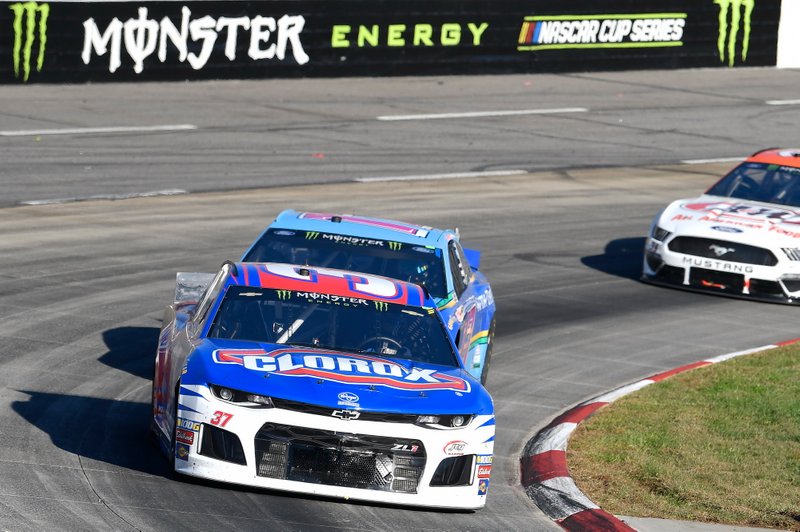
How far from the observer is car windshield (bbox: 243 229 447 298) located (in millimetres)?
11570

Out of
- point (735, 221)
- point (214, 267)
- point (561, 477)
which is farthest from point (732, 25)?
point (561, 477)

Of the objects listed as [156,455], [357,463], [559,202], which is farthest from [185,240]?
[357,463]

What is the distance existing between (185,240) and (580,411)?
7.50 metres

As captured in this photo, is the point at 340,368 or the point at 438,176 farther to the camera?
the point at 438,176

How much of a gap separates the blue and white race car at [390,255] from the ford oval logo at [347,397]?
120 inches

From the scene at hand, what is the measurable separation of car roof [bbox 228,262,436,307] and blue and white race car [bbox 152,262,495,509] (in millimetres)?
278

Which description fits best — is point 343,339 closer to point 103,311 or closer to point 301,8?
point 103,311

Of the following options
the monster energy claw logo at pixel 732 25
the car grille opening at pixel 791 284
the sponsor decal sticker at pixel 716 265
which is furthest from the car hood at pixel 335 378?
the monster energy claw logo at pixel 732 25

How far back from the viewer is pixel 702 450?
10.1 m

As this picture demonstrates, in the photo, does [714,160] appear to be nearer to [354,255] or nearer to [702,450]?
[354,255]

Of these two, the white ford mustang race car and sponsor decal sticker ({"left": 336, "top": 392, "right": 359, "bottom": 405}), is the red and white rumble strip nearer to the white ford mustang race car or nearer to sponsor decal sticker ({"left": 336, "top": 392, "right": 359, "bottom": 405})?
sponsor decal sticker ({"left": 336, "top": 392, "right": 359, "bottom": 405})

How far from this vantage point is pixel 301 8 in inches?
1235

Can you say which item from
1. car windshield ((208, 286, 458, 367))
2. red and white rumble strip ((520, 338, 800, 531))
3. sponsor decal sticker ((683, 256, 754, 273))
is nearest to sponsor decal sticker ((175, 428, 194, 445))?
car windshield ((208, 286, 458, 367))

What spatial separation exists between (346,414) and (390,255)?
12.0ft
